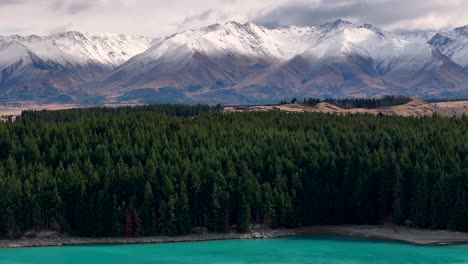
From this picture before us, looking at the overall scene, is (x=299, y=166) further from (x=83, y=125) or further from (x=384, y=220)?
(x=83, y=125)

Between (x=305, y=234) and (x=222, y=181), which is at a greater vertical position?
(x=222, y=181)

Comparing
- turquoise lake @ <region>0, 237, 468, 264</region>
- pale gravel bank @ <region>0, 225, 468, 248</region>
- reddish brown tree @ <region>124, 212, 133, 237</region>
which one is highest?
reddish brown tree @ <region>124, 212, 133, 237</region>

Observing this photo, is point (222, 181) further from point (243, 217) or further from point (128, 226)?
point (128, 226)

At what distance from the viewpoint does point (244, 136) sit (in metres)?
133

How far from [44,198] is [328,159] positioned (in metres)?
37.4

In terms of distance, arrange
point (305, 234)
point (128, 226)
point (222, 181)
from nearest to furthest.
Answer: point (128, 226)
point (305, 234)
point (222, 181)

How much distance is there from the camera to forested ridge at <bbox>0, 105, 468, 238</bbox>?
10981 cm

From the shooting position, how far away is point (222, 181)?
114 meters

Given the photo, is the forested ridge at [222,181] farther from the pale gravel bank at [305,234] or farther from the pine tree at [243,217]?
the pale gravel bank at [305,234]

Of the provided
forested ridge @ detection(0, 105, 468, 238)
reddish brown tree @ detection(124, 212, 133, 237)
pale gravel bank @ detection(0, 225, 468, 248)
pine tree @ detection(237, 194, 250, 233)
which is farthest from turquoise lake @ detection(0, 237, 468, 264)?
forested ridge @ detection(0, 105, 468, 238)

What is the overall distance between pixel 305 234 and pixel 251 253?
14.2 metres

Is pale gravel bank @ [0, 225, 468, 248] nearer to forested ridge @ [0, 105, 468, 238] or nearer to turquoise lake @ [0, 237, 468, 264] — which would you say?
forested ridge @ [0, 105, 468, 238]

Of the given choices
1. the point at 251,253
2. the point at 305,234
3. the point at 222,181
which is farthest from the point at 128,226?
the point at 305,234

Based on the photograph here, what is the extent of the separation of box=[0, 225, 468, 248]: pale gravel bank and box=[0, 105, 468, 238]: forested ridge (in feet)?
Answer: 4.03
